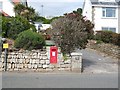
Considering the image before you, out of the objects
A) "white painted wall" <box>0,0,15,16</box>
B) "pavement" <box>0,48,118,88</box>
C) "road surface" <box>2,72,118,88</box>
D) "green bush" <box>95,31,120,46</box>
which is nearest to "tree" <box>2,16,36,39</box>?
"green bush" <box>95,31,120,46</box>

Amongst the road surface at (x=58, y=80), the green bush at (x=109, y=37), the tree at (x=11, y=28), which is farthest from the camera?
the green bush at (x=109, y=37)

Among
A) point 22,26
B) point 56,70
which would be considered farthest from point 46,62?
point 22,26

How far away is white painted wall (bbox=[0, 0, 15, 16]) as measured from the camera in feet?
144

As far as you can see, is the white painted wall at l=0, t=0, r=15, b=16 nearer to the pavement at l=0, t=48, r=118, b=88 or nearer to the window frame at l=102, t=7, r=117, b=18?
the window frame at l=102, t=7, r=117, b=18

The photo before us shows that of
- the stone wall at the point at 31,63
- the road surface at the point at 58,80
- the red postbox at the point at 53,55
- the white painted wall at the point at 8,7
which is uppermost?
the white painted wall at the point at 8,7

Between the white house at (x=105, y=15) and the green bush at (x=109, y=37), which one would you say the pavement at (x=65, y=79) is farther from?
the white house at (x=105, y=15)

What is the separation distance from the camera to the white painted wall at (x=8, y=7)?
44034 millimetres

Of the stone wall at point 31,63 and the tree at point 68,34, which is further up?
the tree at point 68,34

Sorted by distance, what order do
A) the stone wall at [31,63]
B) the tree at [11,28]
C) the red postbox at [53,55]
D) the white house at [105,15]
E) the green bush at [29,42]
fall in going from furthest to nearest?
the white house at [105,15], the tree at [11,28], the green bush at [29,42], the red postbox at [53,55], the stone wall at [31,63]

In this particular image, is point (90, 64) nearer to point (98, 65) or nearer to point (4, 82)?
point (98, 65)

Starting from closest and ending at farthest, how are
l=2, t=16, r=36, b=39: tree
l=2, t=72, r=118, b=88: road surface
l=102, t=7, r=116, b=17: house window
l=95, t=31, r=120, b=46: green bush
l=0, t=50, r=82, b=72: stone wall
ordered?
1. l=2, t=72, r=118, b=88: road surface
2. l=0, t=50, r=82, b=72: stone wall
3. l=2, t=16, r=36, b=39: tree
4. l=95, t=31, r=120, b=46: green bush
5. l=102, t=7, r=116, b=17: house window

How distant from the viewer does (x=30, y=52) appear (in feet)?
47.8

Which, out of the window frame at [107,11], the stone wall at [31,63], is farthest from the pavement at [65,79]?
the window frame at [107,11]

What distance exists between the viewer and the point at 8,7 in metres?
44.8
